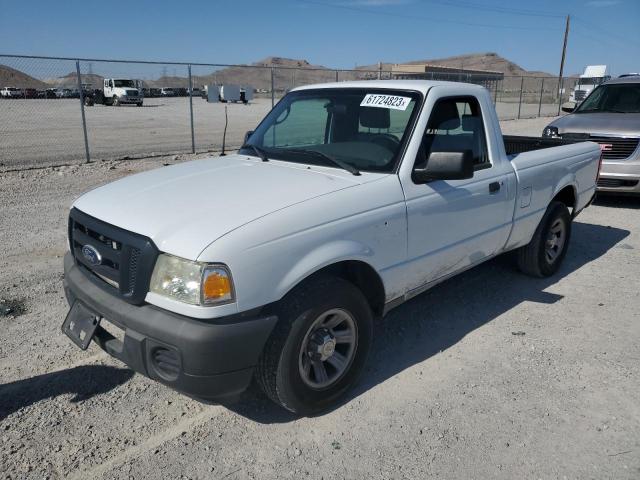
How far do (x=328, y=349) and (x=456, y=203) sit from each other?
1418 millimetres

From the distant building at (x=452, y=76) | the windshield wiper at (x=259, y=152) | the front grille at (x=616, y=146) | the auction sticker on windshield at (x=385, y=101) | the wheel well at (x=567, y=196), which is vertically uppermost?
the distant building at (x=452, y=76)

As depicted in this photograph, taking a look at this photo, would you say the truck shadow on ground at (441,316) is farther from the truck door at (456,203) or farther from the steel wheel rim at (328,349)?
the truck door at (456,203)

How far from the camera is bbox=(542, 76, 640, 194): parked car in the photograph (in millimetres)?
7855

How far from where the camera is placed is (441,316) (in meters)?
4.39

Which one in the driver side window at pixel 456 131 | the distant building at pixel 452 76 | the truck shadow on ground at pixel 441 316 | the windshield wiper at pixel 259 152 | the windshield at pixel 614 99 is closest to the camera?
the truck shadow on ground at pixel 441 316

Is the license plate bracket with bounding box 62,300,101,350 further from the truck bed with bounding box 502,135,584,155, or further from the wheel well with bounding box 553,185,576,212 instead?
the truck bed with bounding box 502,135,584,155

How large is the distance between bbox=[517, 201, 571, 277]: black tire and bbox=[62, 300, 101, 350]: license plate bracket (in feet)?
12.6

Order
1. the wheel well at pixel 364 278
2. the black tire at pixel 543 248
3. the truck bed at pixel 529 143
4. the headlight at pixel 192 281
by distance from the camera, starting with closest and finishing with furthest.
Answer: the headlight at pixel 192 281, the wheel well at pixel 364 278, the black tire at pixel 543 248, the truck bed at pixel 529 143

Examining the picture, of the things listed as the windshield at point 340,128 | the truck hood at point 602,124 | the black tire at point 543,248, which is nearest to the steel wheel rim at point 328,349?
the windshield at point 340,128

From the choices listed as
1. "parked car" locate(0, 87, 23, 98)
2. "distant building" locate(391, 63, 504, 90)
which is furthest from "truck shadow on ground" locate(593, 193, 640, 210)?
"parked car" locate(0, 87, 23, 98)

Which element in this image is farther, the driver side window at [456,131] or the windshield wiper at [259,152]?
the windshield wiper at [259,152]

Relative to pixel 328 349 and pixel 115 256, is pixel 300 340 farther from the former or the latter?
pixel 115 256

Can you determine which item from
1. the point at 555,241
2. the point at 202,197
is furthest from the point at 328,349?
the point at 555,241

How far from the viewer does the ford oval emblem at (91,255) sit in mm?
2881
